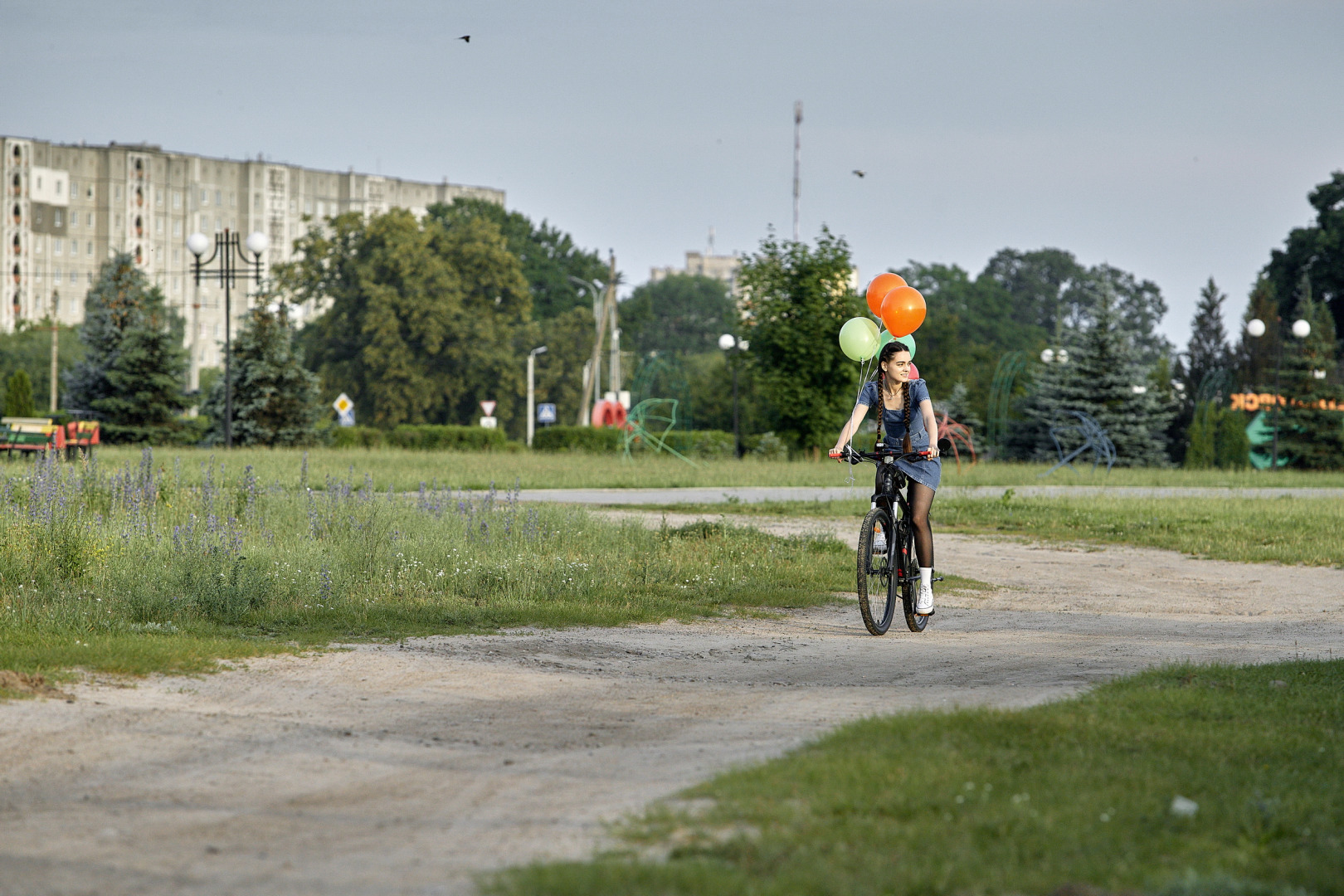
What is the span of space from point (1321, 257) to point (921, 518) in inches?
2603

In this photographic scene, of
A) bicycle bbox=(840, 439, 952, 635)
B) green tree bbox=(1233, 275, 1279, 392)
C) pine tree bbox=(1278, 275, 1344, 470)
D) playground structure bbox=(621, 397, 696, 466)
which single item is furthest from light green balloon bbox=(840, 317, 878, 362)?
green tree bbox=(1233, 275, 1279, 392)

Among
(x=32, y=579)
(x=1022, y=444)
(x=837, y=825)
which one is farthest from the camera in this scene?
(x=1022, y=444)

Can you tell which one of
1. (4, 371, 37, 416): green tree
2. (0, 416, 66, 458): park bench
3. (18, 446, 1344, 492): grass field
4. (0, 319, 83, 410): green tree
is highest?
(0, 319, 83, 410): green tree

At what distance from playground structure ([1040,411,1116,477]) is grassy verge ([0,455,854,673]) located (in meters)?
21.9

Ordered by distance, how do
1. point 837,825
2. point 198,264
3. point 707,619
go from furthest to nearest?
point 198,264
point 707,619
point 837,825

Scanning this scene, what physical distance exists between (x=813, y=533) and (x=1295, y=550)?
17.1 feet

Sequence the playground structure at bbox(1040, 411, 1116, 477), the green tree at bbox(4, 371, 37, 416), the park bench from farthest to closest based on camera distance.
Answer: the green tree at bbox(4, 371, 37, 416)
the playground structure at bbox(1040, 411, 1116, 477)
the park bench

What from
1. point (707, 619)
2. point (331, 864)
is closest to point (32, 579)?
point (707, 619)

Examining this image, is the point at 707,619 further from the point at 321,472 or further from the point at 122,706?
the point at 321,472

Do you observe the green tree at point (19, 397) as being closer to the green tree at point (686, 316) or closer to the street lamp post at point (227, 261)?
the street lamp post at point (227, 261)

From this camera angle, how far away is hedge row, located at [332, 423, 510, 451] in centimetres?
4350

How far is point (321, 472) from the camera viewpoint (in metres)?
23.8

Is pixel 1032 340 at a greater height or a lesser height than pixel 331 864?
greater

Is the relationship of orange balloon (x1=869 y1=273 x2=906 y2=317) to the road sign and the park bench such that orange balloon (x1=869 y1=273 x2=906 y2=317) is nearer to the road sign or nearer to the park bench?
the park bench
